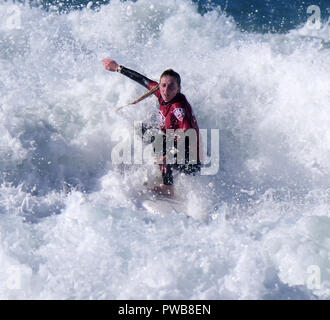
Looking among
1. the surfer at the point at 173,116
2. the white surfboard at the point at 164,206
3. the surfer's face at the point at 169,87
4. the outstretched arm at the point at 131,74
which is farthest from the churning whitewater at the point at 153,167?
the surfer's face at the point at 169,87

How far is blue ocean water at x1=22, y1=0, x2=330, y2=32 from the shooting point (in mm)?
6430

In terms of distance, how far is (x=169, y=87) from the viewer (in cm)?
394

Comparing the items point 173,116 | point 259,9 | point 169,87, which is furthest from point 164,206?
point 259,9

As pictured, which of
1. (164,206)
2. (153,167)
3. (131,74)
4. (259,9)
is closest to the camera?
(164,206)

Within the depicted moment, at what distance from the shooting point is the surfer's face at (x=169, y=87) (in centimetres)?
392

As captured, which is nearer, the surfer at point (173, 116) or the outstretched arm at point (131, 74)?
the surfer at point (173, 116)

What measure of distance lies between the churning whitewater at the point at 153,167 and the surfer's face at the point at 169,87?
1.03 metres

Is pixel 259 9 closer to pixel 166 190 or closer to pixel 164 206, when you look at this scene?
pixel 166 190

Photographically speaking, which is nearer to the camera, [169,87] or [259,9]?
[169,87]

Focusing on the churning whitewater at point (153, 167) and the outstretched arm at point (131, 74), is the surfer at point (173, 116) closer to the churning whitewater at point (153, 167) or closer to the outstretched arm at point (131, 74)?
the outstretched arm at point (131, 74)

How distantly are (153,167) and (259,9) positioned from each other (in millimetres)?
3823

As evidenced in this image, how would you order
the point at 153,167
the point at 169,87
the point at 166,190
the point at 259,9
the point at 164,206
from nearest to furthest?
the point at 169,87 < the point at 164,206 < the point at 166,190 < the point at 153,167 < the point at 259,9

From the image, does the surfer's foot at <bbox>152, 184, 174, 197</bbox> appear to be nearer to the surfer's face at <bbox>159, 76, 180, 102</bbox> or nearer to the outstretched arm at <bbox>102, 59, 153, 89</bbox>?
Result: the surfer's face at <bbox>159, 76, 180, 102</bbox>

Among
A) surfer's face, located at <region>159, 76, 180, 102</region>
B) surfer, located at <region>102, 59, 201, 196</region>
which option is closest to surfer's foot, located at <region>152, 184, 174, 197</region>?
surfer, located at <region>102, 59, 201, 196</region>
